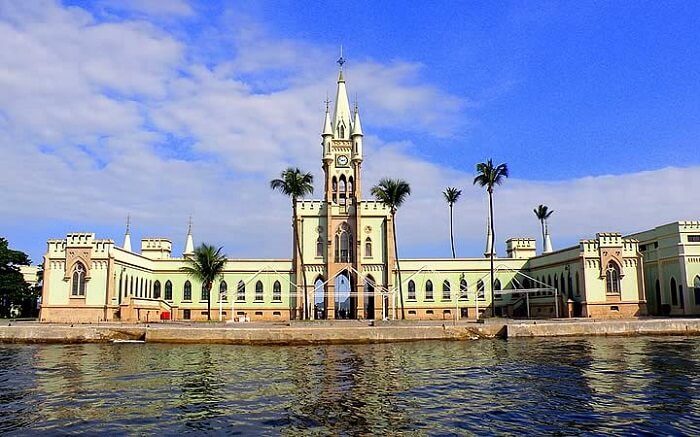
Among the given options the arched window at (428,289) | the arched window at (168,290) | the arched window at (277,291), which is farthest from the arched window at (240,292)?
the arched window at (428,289)

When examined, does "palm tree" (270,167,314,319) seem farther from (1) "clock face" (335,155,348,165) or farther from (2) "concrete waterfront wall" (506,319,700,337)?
(2) "concrete waterfront wall" (506,319,700,337)

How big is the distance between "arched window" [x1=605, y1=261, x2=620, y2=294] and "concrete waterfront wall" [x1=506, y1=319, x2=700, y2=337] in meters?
13.6

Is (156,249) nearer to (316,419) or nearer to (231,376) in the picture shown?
(231,376)

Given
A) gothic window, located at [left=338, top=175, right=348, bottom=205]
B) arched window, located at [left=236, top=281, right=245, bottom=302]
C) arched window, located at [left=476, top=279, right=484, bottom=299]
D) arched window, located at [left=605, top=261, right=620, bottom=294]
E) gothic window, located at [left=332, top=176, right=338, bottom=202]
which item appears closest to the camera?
arched window, located at [left=605, top=261, right=620, bottom=294]

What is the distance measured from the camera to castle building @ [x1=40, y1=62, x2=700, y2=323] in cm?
5412

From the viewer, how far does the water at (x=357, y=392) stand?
47.0ft

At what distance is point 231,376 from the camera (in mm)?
22266

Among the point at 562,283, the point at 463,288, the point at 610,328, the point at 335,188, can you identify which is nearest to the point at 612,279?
the point at 562,283

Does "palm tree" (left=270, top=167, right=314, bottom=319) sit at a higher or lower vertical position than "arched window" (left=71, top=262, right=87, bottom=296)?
higher

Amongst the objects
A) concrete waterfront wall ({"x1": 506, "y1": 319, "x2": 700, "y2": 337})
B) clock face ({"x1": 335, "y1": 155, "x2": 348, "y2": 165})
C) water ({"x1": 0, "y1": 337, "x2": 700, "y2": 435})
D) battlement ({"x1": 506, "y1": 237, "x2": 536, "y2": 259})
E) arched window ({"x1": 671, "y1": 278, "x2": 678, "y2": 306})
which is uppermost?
clock face ({"x1": 335, "y1": 155, "x2": 348, "y2": 165})

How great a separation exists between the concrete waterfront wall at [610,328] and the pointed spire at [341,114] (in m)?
35.2

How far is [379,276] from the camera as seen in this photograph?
202 ft

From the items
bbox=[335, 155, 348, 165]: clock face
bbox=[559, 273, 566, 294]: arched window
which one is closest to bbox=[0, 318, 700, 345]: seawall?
bbox=[559, 273, 566, 294]: arched window

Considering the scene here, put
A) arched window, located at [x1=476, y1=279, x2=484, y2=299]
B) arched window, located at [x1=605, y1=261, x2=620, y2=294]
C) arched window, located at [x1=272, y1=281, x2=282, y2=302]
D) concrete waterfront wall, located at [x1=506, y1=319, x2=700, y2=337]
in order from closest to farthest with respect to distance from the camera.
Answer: concrete waterfront wall, located at [x1=506, y1=319, x2=700, y2=337] < arched window, located at [x1=605, y1=261, x2=620, y2=294] < arched window, located at [x1=272, y1=281, x2=282, y2=302] < arched window, located at [x1=476, y1=279, x2=484, y2=299]
